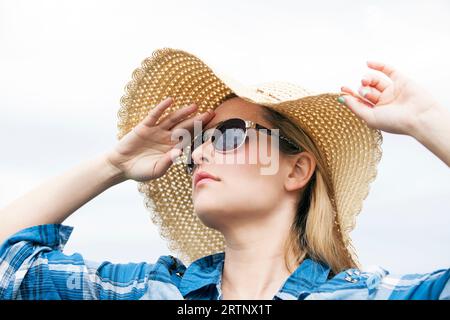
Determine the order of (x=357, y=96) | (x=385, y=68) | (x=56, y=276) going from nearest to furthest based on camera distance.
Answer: (x=385, y=68) → (x=357, y=96) → (x=56, y=276)

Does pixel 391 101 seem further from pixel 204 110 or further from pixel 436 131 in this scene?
pixel 204 110

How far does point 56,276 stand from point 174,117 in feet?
2.94

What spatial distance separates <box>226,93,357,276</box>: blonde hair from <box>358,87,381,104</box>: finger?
1.55 ft

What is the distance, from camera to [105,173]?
3404mm

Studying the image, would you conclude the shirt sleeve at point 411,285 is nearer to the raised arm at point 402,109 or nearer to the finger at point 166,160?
the raised arm at point 402,109

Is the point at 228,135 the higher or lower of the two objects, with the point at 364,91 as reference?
lower

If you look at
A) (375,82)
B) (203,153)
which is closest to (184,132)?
(203,153)

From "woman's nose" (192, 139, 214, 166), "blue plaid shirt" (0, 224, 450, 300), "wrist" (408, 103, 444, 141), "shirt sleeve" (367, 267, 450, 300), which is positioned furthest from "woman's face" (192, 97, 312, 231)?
"wrist" (408, 103, 444, 141)

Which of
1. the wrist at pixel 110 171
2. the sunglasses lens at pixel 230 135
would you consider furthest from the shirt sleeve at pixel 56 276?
the sunglasses lens at pixel 230 135

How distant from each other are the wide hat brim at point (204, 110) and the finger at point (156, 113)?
17 centimetres

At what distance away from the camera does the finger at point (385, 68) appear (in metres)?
2.80

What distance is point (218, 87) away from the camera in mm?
3525
